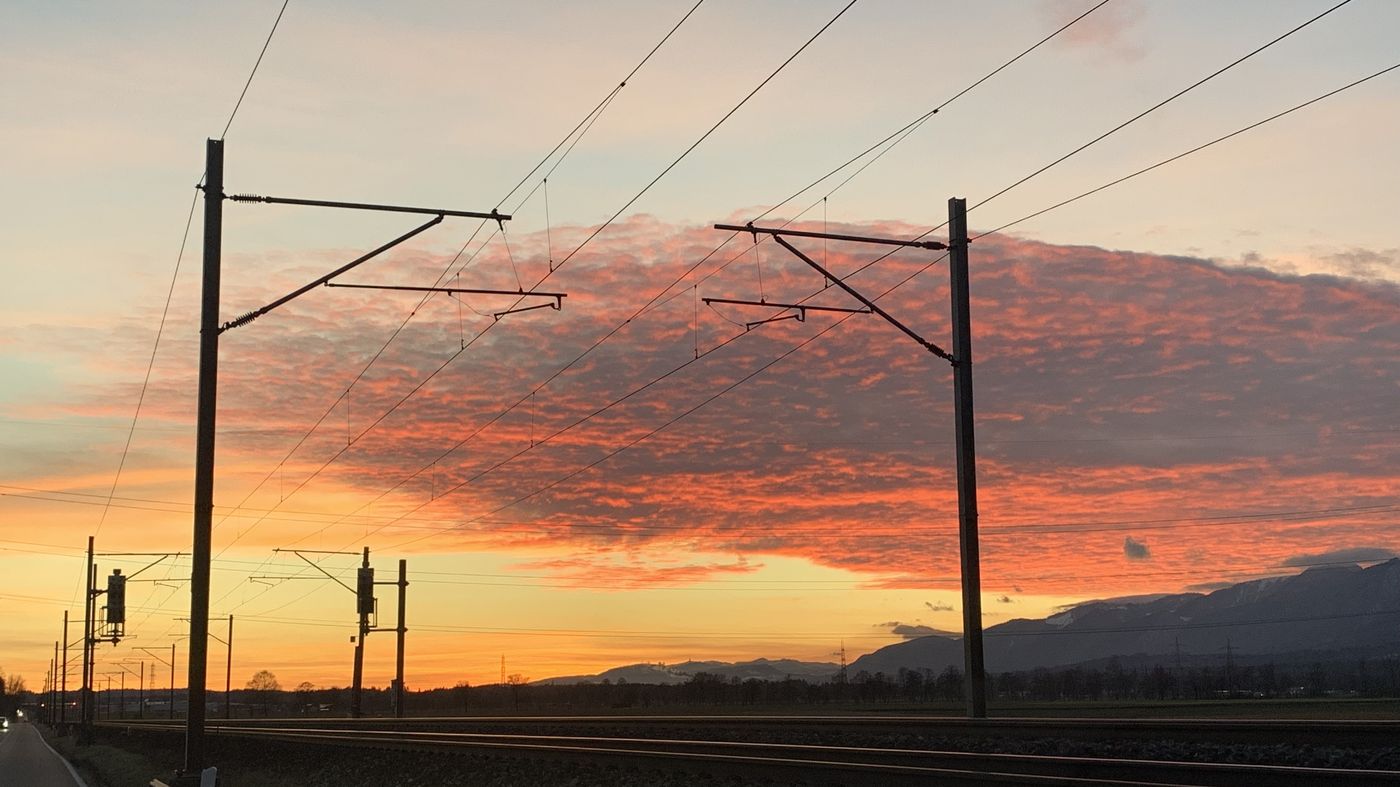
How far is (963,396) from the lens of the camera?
32.1m

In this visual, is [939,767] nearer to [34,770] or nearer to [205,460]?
[205,460]

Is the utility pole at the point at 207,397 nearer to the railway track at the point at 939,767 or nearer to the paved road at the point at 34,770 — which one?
the railway track at the point at 939,767

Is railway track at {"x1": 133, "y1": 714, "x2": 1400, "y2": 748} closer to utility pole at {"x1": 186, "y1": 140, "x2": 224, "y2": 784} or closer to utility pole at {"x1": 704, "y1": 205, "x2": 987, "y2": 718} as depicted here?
utility pole at {"x1": 704, "y1": 205, "x2": 987, "y2": 718}

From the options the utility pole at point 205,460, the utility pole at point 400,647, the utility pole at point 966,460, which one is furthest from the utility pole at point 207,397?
the utility pole at point 400,647

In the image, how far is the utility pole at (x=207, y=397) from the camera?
2095cm

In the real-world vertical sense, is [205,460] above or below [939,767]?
above

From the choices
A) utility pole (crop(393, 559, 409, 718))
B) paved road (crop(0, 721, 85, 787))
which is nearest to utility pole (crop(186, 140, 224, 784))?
paved road (crop(0, 721, 85, 787))

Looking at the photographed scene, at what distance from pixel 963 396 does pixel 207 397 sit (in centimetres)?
1718

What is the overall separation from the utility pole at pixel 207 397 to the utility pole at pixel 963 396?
9583mm

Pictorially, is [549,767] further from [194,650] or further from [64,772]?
[64,772]

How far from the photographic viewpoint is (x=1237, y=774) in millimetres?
18781

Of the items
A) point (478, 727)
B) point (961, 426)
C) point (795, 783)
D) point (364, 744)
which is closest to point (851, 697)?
point (478, 727)

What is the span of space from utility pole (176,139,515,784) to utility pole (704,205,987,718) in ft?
31.4

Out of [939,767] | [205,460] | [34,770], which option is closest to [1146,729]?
[939,767]
